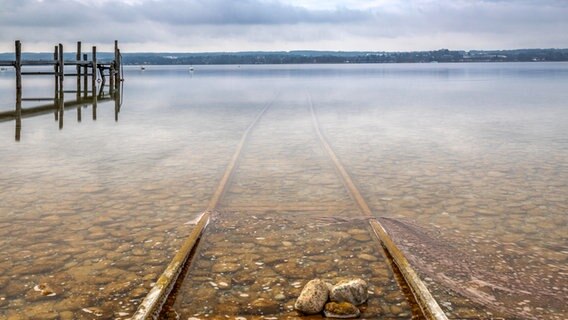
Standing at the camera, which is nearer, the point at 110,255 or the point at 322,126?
the point at 110,255

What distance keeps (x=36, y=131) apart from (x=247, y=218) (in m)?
18.9

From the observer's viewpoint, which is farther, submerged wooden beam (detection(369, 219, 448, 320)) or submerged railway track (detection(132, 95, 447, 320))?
submerged railway track (detection(132, 95, 447, 320))

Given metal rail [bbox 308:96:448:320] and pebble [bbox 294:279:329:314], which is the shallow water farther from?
pebble [bbox 294:279:329:314]

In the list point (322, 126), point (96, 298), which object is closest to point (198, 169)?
point (96, 298)

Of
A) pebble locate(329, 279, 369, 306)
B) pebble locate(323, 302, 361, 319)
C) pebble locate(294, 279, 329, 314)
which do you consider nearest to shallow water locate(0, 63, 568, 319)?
pebble locate(329, 279, 369, 306)

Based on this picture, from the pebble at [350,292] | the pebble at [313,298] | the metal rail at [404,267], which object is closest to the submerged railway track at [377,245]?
the metal rail at [404,267]

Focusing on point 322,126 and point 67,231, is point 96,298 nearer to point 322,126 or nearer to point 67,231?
point 67,231

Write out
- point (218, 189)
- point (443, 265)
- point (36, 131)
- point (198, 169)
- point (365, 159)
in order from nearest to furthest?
point (443, 265) < point (218, 189) < point (198, 169) < point (365, 159) < point (36, 131)

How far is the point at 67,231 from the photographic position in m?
8.95

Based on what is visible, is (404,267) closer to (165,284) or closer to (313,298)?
(313,298)

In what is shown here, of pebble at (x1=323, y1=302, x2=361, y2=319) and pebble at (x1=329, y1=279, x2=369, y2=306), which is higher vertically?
pebble at (x1=329, y1=279, x2=369, y2=306)

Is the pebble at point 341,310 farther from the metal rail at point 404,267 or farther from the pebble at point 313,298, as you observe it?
the metal rail at point 404,267

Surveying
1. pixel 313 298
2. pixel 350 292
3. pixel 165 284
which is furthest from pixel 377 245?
pixel 165 284

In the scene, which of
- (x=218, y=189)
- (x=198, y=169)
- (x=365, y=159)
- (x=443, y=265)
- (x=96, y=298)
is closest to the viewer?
(x=96, y=298)
